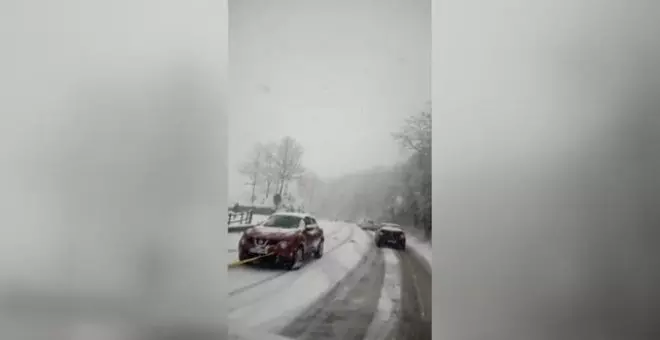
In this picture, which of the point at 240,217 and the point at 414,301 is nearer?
the point at 414,301

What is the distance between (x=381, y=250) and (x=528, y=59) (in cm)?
48

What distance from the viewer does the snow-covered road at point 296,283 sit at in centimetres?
102

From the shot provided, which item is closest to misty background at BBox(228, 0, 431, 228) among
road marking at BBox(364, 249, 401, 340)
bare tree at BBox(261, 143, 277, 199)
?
bare tree at BBox(261, 143, 277, 199)

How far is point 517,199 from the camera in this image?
0.95 meters

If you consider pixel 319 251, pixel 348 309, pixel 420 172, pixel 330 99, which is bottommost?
pixel 348 309

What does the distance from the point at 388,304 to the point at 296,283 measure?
0.20 metres

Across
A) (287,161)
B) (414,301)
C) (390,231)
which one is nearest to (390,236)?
(390,231)

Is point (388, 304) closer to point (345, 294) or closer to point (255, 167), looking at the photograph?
point (345, 294)

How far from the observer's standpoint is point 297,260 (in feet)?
3.43

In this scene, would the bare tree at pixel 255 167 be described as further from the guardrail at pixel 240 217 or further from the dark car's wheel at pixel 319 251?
the dark car's wheel at pixel 319 251

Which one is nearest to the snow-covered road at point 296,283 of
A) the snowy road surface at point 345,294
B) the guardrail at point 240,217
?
the snowy road surface at point 345,294

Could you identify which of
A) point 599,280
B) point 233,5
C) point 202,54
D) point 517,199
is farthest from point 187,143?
point 599,280

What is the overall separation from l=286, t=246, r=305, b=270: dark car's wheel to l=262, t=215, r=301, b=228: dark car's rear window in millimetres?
53

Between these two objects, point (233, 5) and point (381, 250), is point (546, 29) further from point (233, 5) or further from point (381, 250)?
point (233, 5)
